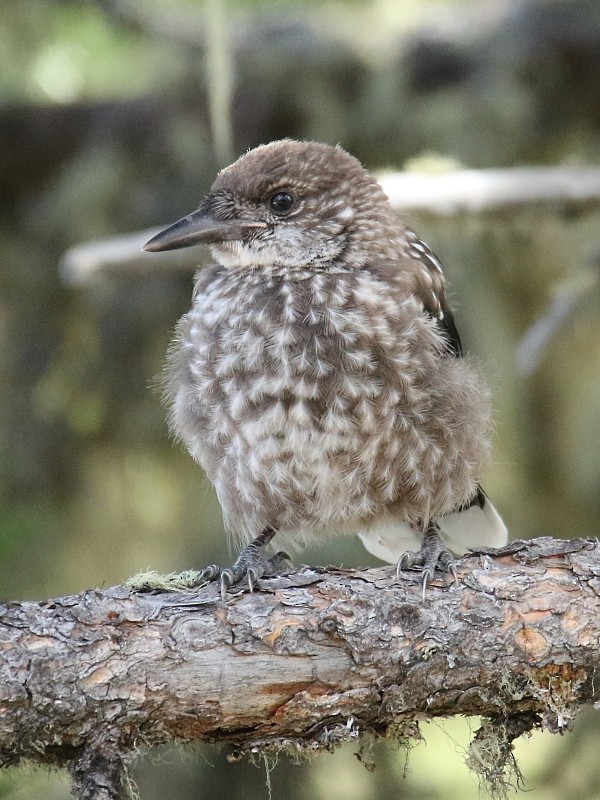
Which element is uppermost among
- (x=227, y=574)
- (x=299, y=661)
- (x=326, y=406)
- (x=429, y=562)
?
(x=326, y=406)

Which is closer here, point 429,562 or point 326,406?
point 429,562

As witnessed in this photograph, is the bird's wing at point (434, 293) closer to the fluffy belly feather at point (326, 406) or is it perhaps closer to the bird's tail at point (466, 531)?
the fluffy belly feather at point (326, 406)

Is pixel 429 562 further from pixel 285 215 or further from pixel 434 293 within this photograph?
pixel 285 215

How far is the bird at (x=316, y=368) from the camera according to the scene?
3.69m

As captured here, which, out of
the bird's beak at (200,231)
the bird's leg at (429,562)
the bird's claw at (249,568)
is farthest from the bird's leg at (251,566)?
the bird's beak at (200,231)

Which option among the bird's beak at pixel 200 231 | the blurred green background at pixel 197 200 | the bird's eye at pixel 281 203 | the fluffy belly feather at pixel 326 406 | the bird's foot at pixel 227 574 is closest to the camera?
the bird's foot at pixel 227 574

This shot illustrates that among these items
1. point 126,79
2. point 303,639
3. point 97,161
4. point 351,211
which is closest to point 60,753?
point 303,639

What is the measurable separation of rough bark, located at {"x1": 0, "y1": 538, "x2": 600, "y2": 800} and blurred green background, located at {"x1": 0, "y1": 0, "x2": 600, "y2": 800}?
6.18ft

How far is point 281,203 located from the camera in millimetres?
3949

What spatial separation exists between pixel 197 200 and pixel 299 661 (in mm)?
2939

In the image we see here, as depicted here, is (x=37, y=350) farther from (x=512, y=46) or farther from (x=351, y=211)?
(x=512, y=46)

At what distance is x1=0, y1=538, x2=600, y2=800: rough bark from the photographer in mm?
2727

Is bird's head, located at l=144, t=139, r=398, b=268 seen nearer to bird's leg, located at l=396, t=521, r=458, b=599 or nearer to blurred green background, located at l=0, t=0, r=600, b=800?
blurred green background, located at l=0, t=0, r=600, b=800

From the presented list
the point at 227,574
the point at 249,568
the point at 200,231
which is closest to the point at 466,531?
the point at 249,568
